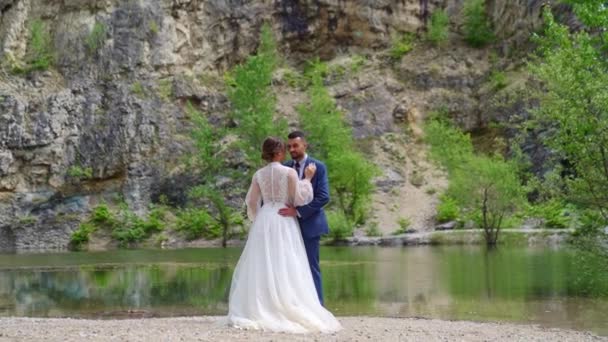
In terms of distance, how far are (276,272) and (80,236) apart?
128 feet

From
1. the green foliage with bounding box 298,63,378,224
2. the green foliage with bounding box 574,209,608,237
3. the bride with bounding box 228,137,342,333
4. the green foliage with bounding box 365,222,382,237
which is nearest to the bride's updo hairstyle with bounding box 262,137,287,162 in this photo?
the bride with bounding box 228,137,342,333

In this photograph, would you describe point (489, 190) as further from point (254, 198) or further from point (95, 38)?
point (95, 38)

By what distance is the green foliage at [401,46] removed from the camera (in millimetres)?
58700

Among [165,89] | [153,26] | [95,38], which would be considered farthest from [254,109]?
[95,38]

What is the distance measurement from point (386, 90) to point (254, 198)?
47.2 metres

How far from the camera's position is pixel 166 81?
177 feet

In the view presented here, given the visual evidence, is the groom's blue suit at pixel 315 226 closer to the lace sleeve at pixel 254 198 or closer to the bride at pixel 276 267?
the bride at pixel 276 267

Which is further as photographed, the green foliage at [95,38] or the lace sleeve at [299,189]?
the green foliage at [95,38]

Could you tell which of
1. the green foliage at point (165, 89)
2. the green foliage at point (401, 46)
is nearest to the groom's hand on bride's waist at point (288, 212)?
the green foliage at point (165, 89)

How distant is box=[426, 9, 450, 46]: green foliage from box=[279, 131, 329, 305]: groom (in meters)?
51.5

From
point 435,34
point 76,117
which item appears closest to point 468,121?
point 435,34

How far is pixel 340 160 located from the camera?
4322 cm

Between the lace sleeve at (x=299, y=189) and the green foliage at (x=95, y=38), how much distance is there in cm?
4830

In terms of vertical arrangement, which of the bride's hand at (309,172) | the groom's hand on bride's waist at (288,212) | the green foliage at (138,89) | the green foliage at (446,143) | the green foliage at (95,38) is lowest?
the groom's hand on bride's waist at (288,212)
